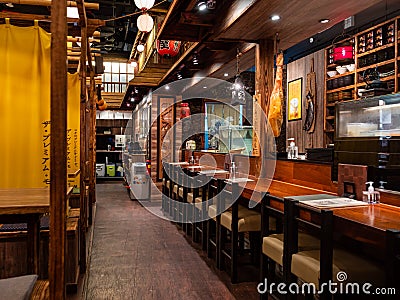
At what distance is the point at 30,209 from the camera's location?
2.14 meters

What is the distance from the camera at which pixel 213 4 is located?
452 centimetres

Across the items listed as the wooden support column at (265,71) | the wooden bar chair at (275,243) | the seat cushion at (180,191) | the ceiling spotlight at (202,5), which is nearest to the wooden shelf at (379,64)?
the wooden support column at (265,71)

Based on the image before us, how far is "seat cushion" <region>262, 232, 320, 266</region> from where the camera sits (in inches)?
108

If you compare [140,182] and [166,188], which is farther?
[140,182]

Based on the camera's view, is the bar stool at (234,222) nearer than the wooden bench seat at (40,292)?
No

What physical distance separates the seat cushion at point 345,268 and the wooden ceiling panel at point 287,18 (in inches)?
85.7

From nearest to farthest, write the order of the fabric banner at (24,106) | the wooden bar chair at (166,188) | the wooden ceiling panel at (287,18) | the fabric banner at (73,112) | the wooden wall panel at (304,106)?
the fabric banner at (24,106) → the wooden ceiling panel at (287,18) → the fabric banner at (73,112) → the wooden bar chair at (166,188) → the wooden wall panel at (304,106)

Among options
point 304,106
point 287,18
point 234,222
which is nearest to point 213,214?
point 234,222

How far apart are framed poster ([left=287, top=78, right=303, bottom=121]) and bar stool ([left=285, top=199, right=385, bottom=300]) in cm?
596

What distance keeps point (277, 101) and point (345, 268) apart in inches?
95.2

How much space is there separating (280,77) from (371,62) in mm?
2626

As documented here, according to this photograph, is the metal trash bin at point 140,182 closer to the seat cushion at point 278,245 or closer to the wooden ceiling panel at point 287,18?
the wooden ceiling panel at point 287,18

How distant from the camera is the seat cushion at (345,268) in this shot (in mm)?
2178

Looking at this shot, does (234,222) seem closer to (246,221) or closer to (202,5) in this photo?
(246,221)
